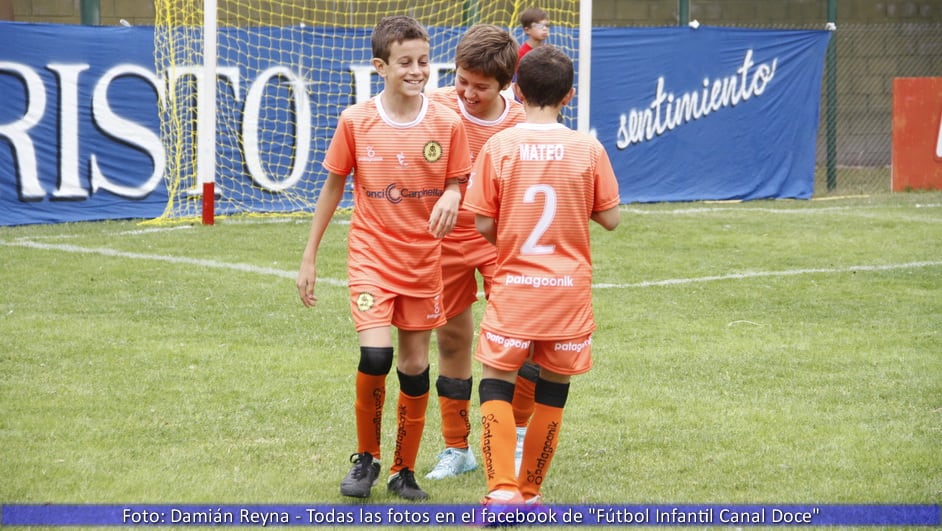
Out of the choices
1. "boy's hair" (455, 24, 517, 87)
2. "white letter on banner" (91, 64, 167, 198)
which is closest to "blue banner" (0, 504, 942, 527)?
"boy's hair" (455, 24, 517, 87)

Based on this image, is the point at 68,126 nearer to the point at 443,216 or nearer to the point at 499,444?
the point at 443,216

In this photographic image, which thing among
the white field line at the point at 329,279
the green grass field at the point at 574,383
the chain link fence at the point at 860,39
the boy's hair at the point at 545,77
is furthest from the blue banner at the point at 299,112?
the boy's hair at the point at 545,77

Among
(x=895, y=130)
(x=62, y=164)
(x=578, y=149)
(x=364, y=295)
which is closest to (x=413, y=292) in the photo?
(x=364, y=295)

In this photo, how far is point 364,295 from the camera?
Result: 4355 millimetres

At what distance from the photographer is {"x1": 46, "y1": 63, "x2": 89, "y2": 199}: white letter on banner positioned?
12195mm

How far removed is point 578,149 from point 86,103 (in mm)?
9343

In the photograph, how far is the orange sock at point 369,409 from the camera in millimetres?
4410

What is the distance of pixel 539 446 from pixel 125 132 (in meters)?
9.45

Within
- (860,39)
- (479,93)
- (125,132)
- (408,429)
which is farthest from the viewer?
(860,39)

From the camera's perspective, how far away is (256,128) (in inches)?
524

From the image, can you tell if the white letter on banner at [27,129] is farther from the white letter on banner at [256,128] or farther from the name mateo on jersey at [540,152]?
the name mateo on jersey at [540,152]

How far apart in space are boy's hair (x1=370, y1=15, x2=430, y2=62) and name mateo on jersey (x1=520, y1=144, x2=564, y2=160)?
2.08ft

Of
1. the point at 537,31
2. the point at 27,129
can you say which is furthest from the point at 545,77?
the point at 27,129

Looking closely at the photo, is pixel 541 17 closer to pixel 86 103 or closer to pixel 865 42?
pixel 86 103
